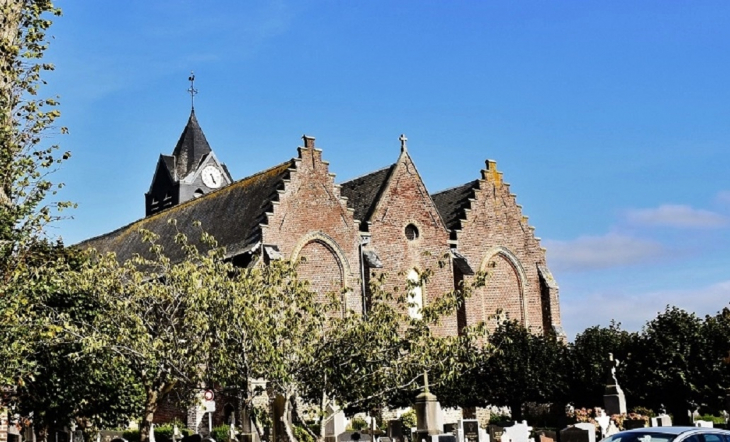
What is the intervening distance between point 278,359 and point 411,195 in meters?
24.4

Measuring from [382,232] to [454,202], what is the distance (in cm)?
641

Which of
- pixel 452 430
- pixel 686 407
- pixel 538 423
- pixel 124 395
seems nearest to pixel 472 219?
pixel 538 423

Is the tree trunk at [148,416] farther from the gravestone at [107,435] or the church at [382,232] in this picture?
the church at [382,232]

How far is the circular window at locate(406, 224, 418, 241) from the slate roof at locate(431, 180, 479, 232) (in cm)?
227

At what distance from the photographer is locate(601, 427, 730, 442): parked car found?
545 inches

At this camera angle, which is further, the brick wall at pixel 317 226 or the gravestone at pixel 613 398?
the brick wall at pixel 317 226

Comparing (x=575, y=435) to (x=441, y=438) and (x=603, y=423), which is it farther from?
(x=441, y=438)

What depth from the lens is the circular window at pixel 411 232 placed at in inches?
1593

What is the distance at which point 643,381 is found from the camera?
33.4 m

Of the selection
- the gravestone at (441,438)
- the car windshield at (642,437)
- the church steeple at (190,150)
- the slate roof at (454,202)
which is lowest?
the gravestone at (441,438)

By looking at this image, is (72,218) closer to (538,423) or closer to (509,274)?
(538,423)

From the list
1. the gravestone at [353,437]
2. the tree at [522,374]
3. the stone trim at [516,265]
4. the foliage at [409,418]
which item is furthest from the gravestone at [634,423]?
the stone trim at [516,265]

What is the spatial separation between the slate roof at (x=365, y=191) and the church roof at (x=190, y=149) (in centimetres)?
1693

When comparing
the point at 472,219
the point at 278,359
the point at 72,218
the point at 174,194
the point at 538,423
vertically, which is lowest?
the point at 538,423
